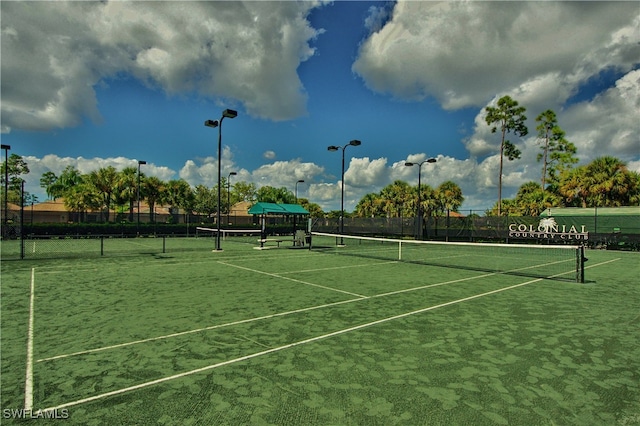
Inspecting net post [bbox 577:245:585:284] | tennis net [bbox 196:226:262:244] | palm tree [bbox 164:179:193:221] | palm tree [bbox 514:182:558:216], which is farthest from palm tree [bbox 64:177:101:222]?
palm tree [bbox 514:182:558:216]

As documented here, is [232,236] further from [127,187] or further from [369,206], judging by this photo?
[369,206]

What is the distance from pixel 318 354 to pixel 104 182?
48.4m

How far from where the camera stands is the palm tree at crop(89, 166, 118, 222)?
1737 inches

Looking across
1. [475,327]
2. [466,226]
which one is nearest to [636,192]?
[466,226]

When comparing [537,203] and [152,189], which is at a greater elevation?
[152,189]

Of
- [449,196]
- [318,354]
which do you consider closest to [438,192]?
[449,196]

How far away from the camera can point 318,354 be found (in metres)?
4.89

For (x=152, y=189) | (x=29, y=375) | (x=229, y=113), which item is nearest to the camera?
(x=29, y=375)

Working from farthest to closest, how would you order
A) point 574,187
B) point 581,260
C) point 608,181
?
point 574,187, point 608,181, point 581,260

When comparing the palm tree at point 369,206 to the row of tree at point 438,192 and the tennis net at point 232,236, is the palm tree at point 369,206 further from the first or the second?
the tennis net at point 232,236

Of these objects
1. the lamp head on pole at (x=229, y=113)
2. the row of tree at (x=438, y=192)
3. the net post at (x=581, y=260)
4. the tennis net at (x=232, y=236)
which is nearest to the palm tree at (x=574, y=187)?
the row of tree at (x=438, y=192)

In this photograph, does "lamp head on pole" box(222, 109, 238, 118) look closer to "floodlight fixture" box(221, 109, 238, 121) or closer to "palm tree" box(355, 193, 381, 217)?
"floodlight fixture" box(221, 109, 238, 121)

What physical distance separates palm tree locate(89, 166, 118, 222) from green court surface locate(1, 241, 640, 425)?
39332mm

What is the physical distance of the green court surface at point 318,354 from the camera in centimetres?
350
